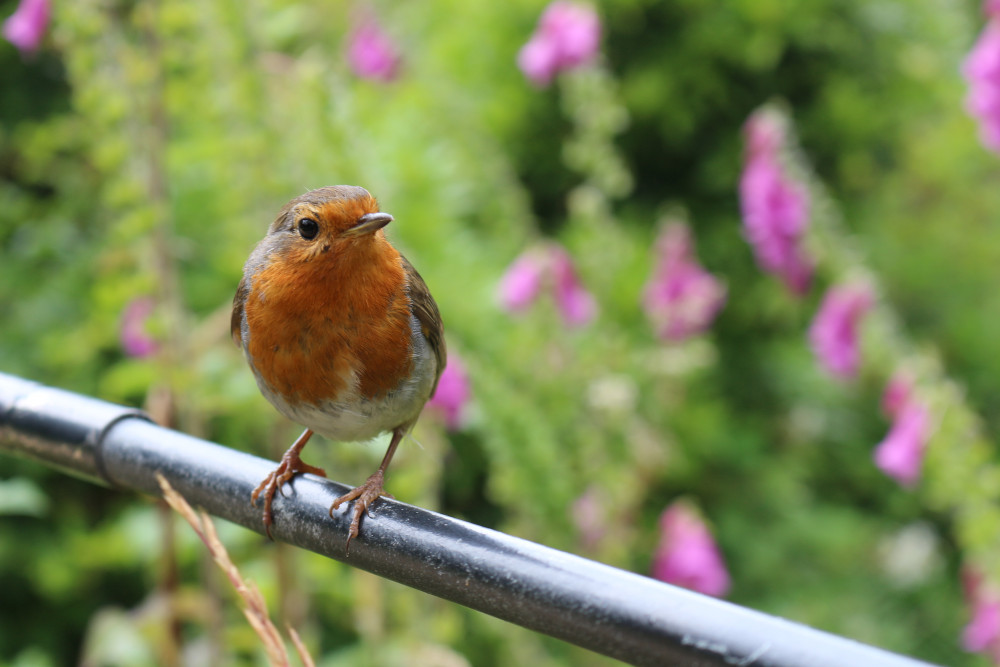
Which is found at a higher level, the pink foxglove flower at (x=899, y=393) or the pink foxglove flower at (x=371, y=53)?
the pink foxglove flower at (x=371, y=53)

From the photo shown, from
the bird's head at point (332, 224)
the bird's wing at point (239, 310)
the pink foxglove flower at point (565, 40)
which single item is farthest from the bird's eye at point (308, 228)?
the pink foxglove flower at point (565, 40)

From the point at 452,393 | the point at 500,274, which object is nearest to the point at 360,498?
the point at 452,393

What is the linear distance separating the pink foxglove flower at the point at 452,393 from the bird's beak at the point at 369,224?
889 mm

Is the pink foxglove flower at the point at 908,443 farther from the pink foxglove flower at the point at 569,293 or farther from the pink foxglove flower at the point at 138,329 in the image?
the pink foxglove flower at the point at 138,329

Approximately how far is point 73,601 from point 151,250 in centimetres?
133

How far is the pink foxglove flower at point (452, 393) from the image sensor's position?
1.92 m

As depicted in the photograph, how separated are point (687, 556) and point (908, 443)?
0.58 metres

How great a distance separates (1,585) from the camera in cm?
271

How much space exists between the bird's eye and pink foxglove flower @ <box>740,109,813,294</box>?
143 centimetres

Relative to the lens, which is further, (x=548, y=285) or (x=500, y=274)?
(x=500, y=274)

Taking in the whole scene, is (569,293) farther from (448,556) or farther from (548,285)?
(448,556)

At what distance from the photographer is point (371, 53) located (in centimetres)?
293

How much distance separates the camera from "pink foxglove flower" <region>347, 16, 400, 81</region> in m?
2.93

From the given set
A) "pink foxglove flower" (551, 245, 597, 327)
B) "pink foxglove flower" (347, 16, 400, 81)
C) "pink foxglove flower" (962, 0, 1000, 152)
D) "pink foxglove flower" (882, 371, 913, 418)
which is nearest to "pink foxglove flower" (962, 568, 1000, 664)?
"pink foxglove flower" (882, 371, 913, 418)
